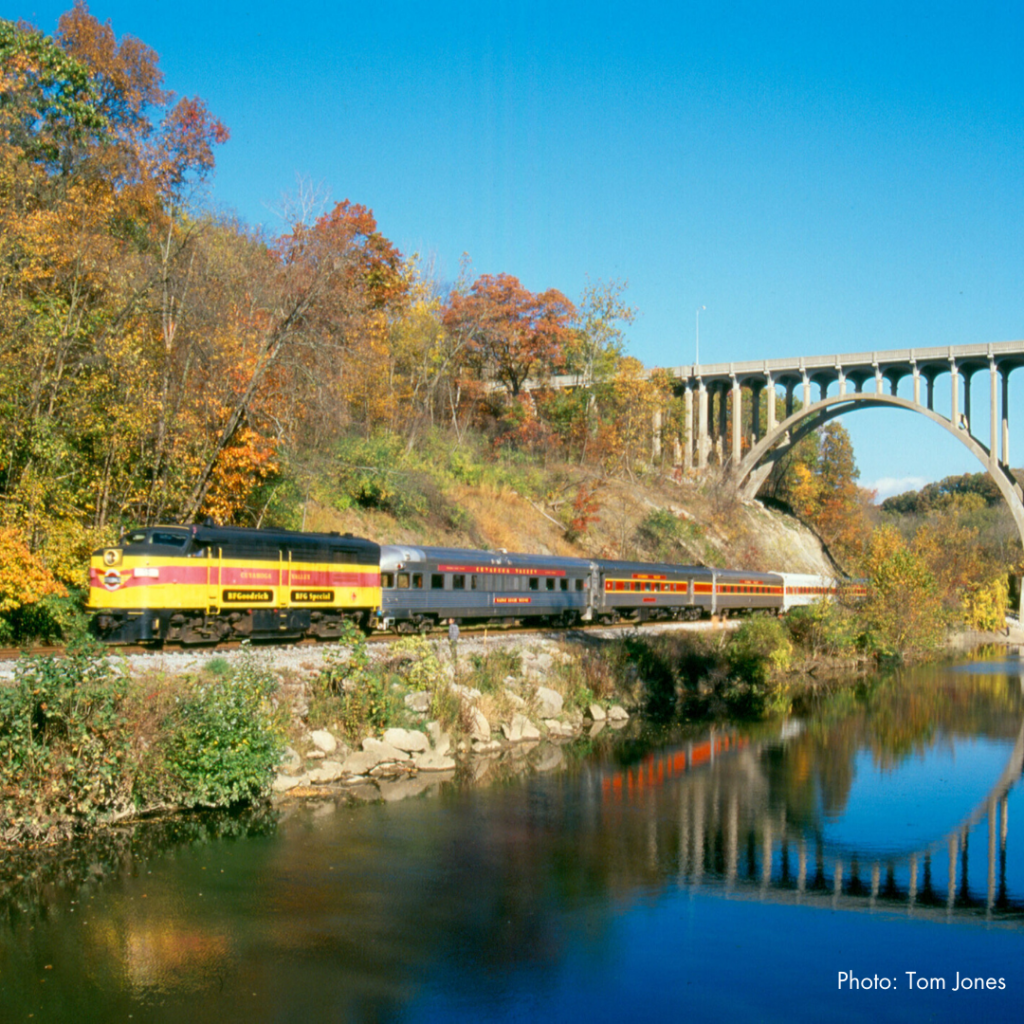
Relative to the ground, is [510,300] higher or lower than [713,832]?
higher

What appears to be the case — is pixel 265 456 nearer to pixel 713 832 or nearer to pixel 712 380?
pixel 713 832

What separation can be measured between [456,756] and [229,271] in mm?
20610

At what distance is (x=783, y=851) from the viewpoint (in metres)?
17.1

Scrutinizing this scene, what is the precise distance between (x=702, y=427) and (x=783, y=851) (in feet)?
181

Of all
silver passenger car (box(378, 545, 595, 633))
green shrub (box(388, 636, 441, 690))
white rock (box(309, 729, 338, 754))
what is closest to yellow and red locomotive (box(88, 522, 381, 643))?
silver passenger car (box(378, 545, 595, 633))

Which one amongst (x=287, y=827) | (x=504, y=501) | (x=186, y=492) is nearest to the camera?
(x=287, y=827)

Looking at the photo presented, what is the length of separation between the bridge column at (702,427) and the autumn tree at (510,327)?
12344mm

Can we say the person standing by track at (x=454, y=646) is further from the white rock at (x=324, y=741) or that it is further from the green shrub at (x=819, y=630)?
the green shrub at (x=819, y=630)

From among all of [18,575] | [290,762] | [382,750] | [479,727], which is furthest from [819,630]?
[18,575]

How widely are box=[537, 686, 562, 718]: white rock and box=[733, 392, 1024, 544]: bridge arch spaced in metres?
44.2

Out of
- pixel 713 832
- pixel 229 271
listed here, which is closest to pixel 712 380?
pixel 229 271

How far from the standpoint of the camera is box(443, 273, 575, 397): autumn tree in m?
59.2

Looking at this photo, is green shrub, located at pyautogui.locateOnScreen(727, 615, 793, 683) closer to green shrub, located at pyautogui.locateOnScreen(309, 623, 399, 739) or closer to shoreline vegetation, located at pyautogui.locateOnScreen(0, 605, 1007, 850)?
shoreline vegetation, located at pyautogui.locateOnScreen(0, 605, 1007, 850)

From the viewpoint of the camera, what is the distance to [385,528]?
132 feet
